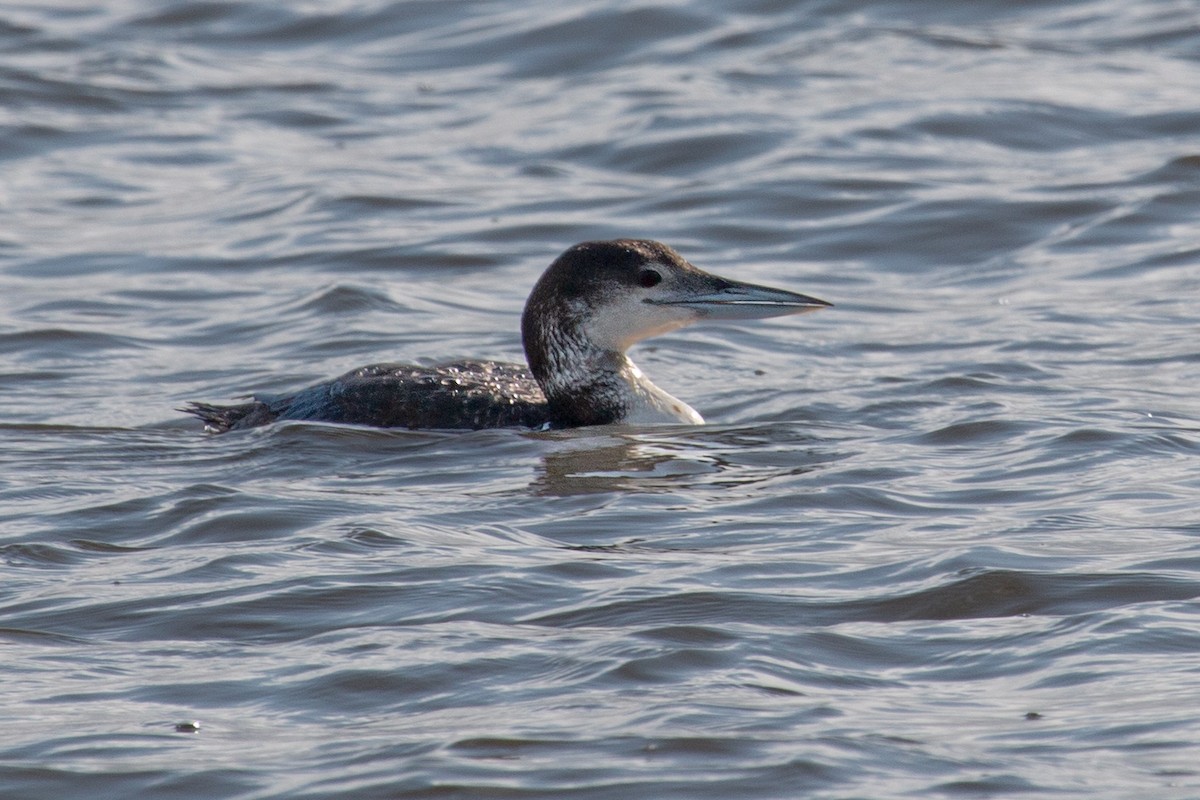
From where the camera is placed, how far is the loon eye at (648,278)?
8.28 m

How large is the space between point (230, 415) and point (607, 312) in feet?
5.08

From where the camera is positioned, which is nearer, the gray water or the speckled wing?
the gray water

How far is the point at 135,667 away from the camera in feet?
17.4

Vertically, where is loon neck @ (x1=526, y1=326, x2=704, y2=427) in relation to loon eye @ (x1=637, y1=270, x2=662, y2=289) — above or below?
below

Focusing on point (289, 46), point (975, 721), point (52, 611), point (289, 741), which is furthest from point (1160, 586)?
point (289, 46)

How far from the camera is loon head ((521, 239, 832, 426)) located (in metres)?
8.27

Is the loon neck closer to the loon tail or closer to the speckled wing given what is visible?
the speckled wing

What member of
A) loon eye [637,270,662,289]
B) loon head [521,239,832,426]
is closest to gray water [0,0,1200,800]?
loon head [521,239,832,426]

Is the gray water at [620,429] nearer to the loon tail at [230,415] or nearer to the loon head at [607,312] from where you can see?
the loon tail at [230,415]

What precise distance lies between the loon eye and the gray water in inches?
23.7

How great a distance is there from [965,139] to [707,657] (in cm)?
918

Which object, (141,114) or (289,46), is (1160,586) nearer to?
(141,114)

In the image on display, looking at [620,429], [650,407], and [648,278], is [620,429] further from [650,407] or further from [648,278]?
[648,278]

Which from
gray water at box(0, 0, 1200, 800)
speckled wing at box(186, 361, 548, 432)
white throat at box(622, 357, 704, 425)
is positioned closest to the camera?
gray water at box(0, 0, 1200, 800)
